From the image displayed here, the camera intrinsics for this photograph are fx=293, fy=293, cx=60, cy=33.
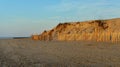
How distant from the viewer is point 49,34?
57.4 meters

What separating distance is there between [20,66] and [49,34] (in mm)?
45844

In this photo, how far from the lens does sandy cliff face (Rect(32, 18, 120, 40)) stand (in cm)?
4236

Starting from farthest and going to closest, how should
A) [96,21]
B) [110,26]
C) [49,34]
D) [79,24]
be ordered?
1. [49,34]
2. [79,24]
3. [96,21]
4. [110,26]

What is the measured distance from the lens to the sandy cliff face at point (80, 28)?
42.4 metres

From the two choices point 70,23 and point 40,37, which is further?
point 40,37

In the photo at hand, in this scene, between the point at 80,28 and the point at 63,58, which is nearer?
the point at 63,58

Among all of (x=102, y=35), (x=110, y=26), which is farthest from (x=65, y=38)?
(x=102, y=35)

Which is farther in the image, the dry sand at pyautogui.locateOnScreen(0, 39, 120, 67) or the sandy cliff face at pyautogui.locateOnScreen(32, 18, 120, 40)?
the sandy cliff face at pyautogui.locateOnScreen(32, 18, 120, 40)

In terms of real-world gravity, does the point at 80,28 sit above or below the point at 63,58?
above

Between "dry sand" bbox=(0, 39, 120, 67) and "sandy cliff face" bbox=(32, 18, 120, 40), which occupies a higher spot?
"sandy cliff face" bbox=(32, 18, 120, 40)

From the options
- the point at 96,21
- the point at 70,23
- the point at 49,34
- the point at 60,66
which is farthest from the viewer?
the point at 49,34

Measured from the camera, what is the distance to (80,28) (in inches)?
1924

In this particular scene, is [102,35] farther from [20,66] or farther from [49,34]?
[20,66]

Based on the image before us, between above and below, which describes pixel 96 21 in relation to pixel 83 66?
above
